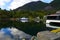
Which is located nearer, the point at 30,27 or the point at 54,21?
the point at 54,21

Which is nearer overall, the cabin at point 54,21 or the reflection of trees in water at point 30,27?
the reflection of trees in water at point 30,27

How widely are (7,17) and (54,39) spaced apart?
58.2m

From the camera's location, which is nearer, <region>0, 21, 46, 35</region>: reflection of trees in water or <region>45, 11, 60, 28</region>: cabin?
<region>0, 21, 46, 35</region>: reflection of trees in water

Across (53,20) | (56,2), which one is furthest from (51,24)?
(56,2)

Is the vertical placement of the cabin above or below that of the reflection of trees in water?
above

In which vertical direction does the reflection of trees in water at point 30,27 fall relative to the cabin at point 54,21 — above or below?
below

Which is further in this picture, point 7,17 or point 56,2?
point 56,2

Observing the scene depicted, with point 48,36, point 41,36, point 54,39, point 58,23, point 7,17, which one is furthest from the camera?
point 7,17

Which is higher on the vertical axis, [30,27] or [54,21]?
[54,21]

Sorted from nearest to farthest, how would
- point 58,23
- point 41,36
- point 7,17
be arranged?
point 41,36
point 58,23
point 7,17

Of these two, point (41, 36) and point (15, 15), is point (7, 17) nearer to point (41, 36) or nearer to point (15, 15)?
point (15, 15)

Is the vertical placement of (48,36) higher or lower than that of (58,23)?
higher

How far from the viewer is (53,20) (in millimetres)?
25766

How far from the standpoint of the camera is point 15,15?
64125mm
